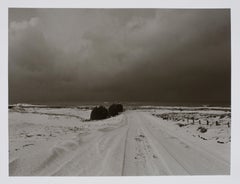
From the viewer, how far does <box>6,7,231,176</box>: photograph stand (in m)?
2.50

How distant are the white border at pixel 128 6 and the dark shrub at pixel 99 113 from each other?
0.44 m

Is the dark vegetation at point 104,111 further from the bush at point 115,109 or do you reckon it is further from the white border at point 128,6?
the white border at point 128,6

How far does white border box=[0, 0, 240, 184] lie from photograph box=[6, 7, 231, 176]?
3 cm

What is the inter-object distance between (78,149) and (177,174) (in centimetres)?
72

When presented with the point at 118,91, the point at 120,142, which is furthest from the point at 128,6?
the point at 120,142

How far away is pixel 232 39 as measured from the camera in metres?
2.59

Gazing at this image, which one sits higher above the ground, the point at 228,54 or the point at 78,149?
the point at 228,54

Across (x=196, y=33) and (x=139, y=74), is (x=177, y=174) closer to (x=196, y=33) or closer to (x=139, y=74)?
(x=139, y=74)

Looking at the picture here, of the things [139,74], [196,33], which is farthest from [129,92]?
[196,33]

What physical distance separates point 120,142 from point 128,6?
3.23 ft

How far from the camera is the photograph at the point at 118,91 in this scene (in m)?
2.50

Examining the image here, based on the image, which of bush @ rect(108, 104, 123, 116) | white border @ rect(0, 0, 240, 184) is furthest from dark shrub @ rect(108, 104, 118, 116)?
white border @ rect(0, 0, 240, 184)

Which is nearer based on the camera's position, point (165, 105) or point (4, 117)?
point (4, 117)

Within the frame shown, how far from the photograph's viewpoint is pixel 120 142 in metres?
2.56
